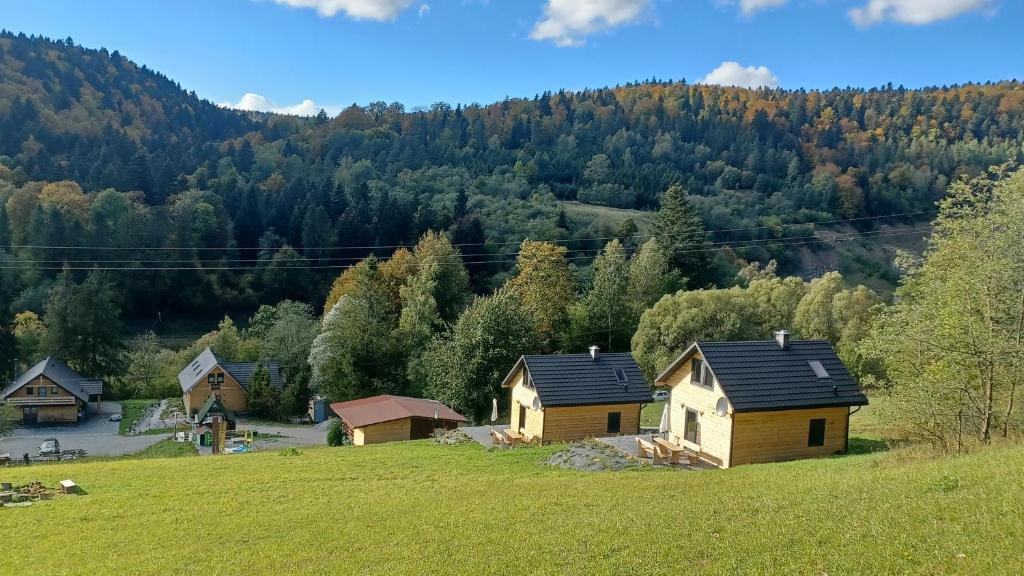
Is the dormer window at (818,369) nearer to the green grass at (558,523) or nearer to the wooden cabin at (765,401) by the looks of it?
the wooden cabin at (765,401)

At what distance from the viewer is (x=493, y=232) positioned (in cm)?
7325

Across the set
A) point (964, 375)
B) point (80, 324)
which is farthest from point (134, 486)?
point (80, 324)

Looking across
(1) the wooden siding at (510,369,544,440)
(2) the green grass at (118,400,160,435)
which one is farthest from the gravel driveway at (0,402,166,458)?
(1) the wooden siding at (510,369,544,440)

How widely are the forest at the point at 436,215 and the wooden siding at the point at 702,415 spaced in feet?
16.0

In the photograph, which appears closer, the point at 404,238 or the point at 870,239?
the point at 404,238

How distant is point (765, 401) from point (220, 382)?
135 feet

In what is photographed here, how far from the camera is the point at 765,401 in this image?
21062 millimetres

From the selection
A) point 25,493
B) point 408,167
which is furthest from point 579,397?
point 408,167

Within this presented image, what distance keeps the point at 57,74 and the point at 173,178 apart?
5641cm

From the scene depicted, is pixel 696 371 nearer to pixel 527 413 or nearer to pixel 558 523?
pixel 527 413

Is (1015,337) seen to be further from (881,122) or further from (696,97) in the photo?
(696,97)

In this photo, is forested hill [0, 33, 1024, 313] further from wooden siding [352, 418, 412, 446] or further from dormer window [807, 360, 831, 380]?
dormer window [807, 360, 831, 380]

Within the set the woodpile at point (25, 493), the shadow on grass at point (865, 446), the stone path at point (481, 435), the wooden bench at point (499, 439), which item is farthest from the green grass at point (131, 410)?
the shadow on grass at point (865, 446)

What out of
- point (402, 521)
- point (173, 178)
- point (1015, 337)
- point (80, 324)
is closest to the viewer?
point (402, 521)
